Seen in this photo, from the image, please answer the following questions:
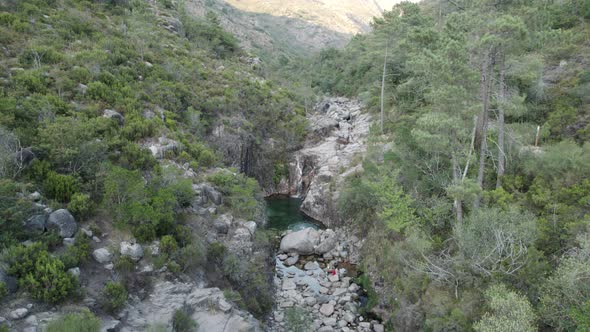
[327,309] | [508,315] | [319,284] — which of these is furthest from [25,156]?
[508,315]

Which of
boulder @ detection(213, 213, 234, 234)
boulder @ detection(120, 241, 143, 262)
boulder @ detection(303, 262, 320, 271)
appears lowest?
boulder @ detection(303, 262, 320, 271)

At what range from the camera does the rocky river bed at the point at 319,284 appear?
16.8 meters

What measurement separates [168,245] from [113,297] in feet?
9.78

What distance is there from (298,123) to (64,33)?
76.0 feet

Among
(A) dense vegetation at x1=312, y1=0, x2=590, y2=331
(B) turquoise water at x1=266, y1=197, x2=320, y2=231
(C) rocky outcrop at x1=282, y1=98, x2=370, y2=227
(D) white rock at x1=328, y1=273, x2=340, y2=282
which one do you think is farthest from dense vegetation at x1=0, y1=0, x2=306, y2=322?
(A) dense vegetation at x1=312, y1=0, x2=590, y2=331

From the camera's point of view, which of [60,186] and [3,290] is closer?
[3,290]

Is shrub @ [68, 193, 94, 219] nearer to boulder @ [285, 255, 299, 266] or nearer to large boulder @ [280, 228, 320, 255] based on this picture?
boulder @ [285, 255, 299, 266]

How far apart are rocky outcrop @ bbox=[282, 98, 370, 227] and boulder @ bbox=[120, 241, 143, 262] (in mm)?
17653

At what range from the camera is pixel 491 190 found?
15.6 metres

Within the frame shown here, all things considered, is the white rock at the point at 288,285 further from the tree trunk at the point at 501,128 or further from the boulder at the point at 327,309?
the tree trunk at the point at 501,128

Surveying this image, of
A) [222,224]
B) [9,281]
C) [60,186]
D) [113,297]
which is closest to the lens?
[9,281]

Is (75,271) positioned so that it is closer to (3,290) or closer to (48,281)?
(48,281)

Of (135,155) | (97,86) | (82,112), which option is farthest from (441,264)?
(97,86)

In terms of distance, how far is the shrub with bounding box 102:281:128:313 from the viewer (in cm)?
1030
